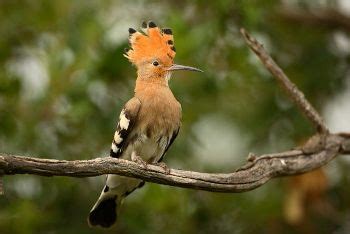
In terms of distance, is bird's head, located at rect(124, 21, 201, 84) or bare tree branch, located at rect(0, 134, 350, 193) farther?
bird's head, located at rect(124, 21, 201, 84)

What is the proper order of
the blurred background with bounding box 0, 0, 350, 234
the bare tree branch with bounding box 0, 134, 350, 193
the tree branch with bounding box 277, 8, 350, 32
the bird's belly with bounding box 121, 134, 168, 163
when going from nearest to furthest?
the bare tree branch with bounding box 0, 134, 350, 193, the bird's belly with bounding box 121, 134, 168, 163, the blurred background with bounding box 0, 0, 350, 234, the tree branch with bounding box 277, 8, 350, 32

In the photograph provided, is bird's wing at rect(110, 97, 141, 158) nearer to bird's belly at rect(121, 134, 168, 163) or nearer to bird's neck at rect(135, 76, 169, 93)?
bird's belly at rect(121, 134, 168, 163)

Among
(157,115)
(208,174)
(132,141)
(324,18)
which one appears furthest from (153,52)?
(324,18)

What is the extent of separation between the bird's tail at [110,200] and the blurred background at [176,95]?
0.80m

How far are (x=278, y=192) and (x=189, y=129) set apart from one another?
95 cm

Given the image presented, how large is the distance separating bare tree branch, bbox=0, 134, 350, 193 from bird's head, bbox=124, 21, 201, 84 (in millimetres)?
981

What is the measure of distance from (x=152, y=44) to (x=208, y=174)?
1445 millimetres

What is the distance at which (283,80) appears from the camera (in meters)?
5.48

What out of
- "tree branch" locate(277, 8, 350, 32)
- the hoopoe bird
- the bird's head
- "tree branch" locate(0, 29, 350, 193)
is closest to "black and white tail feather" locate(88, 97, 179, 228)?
the hoopoe bird

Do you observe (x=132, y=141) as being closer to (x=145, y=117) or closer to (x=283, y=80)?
(x=145, y=117)

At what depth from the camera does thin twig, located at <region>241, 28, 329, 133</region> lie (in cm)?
546

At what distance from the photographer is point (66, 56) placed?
22.9 ft

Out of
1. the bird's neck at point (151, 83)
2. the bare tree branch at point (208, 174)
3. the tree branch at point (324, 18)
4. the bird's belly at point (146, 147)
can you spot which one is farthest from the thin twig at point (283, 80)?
the tree branch at point (324, 18)

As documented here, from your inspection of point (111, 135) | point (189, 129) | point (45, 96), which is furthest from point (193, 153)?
point (45, 96)
